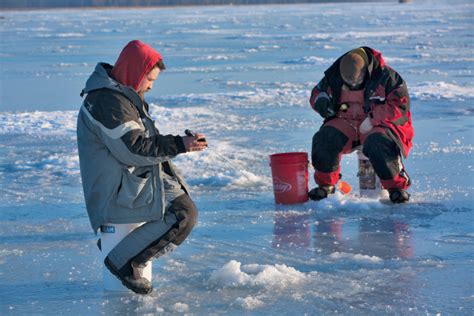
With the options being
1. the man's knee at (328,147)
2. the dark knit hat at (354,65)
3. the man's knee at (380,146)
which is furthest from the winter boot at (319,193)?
the dark knit hat at (354,65)

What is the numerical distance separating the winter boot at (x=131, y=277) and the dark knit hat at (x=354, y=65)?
2.46 m

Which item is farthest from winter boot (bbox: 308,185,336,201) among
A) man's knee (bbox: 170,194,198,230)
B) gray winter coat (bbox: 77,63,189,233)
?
gray winter coat (bbox: 77,63,189,233)

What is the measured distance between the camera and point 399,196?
6129mm


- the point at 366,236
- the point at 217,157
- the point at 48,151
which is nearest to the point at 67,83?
the point at 48,151

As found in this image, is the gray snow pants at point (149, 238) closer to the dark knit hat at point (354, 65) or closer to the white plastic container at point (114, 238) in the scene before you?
the white plastic container at point (114, 238)

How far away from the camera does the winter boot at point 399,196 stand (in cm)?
613

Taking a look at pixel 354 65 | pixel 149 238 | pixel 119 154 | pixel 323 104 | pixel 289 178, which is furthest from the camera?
Result: pixel 323 104

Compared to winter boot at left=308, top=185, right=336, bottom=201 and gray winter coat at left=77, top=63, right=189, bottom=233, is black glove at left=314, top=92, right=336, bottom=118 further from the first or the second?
gray winter coat at left=77, top=63, right=189, bottom=233

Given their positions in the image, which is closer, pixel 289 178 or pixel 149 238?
pixel 149 238

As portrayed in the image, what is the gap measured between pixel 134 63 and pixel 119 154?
42cm

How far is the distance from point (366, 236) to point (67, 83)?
9965 mm

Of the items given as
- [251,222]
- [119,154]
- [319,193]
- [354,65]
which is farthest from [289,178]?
[119,154]

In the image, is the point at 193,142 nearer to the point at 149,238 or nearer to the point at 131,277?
the point at 149,238

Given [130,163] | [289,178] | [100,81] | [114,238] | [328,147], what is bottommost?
[289,178]
